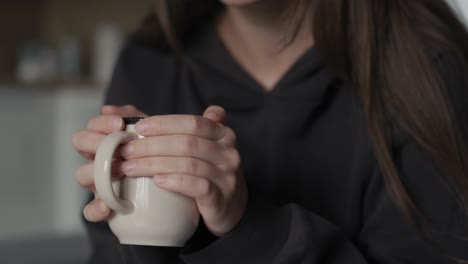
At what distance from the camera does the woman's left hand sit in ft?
2.23

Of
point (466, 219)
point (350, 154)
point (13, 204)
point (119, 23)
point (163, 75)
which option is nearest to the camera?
point (466, 219)

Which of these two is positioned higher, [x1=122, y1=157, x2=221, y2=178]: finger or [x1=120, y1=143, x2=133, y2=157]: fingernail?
[x1=120, y1=143, x2=133, y2=157]: fingernail

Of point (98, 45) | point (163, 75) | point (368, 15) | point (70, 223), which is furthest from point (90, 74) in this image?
point (368, 15)

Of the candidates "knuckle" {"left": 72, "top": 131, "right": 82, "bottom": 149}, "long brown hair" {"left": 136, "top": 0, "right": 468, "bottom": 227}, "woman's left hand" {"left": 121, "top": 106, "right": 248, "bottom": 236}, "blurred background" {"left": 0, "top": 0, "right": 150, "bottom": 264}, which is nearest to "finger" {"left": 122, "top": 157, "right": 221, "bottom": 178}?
"woman's left hand" {"left": 121, "top": 106, "right": 248, "bottom": 236}

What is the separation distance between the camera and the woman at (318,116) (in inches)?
32.2

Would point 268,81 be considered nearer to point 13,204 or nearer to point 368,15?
point 368,15

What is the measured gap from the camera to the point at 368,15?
1014mm

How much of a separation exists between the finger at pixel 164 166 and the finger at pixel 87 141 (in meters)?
0.09

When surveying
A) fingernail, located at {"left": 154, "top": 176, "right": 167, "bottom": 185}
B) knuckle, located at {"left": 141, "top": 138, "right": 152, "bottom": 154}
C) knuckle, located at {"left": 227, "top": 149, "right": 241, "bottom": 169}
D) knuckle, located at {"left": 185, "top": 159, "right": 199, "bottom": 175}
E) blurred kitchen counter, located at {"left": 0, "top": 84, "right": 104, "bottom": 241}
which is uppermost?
knuckle, located at {"left": 141, "top": 138, "right": 152, "bottom": 154}

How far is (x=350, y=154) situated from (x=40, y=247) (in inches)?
19.9

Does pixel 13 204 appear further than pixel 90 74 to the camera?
No

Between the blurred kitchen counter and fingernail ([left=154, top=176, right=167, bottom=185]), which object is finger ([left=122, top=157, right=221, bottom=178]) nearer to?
fingernail ([left=154, top=176, right=167, bottom=185])

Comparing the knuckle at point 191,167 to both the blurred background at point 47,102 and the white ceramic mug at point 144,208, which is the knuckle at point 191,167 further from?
the blurred background at point 47,102

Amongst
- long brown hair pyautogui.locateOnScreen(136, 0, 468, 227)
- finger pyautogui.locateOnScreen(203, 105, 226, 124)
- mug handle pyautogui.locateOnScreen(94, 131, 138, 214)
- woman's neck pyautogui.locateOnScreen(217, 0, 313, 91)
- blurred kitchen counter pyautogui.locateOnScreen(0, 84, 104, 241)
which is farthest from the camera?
blurred kitchen counter pyautogui.locateOnScreen(0, 84, 104, 241)
